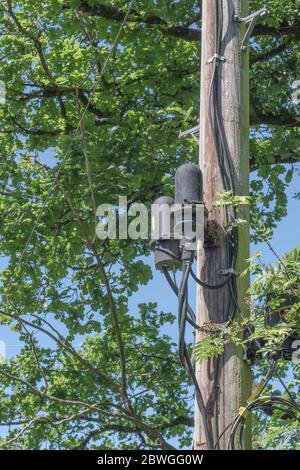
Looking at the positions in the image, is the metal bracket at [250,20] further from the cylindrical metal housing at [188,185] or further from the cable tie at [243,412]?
the cable tie at [243,412]

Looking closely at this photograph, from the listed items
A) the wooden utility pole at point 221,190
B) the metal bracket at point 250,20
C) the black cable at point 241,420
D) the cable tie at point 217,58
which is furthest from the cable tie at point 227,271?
the metal bracket at point 250,20

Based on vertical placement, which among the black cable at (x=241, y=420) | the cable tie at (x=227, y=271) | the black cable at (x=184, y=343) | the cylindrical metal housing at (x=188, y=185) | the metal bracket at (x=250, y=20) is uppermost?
the metal bracket at (x=250, y=20)

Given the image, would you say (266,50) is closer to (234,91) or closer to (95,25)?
(95,25)

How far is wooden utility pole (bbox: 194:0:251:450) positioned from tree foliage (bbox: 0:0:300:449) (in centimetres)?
499

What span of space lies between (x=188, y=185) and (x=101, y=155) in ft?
20.0

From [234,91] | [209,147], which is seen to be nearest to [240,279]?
[209,147]

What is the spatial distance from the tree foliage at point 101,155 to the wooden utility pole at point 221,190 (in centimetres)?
499

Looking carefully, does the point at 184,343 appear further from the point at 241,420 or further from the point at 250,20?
the point at 250,20

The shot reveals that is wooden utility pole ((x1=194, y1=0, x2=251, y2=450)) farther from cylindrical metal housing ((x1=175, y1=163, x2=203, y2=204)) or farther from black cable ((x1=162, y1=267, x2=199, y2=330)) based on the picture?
cylindrical metal housing ((x1=175, y1=163, x2=203, y2=204))

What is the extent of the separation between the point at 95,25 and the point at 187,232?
7884 mm

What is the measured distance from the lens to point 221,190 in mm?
5816

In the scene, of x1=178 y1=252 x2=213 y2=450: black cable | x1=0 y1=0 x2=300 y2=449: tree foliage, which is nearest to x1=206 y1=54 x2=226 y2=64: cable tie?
x1=178 y1=252 x2=213 y2=450: black cable

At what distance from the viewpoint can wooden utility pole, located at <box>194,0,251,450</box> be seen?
5391 mm

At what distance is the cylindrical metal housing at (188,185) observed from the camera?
5.58 meters
